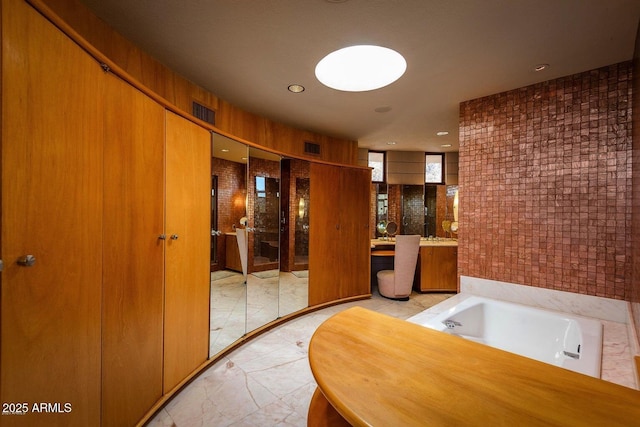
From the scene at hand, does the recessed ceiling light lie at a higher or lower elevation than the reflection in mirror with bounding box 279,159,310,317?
higher

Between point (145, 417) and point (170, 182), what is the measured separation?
145cm

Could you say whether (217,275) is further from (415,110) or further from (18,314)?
(415,110)

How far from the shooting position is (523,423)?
622 millimetres

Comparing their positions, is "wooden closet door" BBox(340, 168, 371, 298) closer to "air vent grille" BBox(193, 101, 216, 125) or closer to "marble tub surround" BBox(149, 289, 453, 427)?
"marble tub surround" BBox(149, 289, 453, 427)

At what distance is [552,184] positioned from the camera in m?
2.17

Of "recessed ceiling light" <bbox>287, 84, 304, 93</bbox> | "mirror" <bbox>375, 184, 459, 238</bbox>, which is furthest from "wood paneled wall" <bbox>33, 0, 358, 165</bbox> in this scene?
"mirror" <bbox>375, 184, 459, 238</bbox>

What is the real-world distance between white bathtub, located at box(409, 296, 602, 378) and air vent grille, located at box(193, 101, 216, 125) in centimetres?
248

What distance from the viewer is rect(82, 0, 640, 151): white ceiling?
1.42 m

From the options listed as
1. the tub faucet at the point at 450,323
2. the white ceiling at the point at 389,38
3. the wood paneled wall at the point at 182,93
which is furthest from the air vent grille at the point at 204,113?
the tub faucet at the point at 450,323

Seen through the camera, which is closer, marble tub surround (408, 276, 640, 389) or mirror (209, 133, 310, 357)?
marble tub surround (408, 276, 640, 389)

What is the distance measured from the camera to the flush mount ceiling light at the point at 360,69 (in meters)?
A: 2.05

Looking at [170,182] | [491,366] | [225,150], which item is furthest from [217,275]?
[491,366]

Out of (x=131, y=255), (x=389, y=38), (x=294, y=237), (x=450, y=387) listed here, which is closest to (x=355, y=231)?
(x=294, y=237)

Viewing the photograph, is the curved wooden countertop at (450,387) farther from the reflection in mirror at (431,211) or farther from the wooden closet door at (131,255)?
the reflection in mirror at (431,211)
